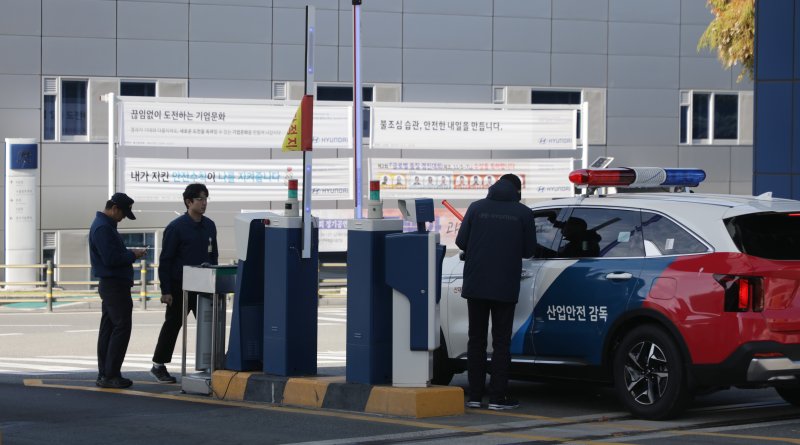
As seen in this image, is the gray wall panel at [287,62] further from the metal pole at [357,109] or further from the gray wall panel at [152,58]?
the metal pole at [357,109]

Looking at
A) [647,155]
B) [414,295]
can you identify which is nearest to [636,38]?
[647,155]

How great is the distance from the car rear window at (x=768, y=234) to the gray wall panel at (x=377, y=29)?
23857mm

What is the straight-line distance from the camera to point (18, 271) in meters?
28.8

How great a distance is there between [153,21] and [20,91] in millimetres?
3448

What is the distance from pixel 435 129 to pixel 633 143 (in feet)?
30.4

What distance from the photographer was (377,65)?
33.3 m

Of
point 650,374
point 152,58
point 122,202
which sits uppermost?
point 152,58

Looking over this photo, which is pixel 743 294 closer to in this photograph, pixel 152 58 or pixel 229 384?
Answer: pixel 229 384

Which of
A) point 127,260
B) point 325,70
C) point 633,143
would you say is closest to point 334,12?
point 325,70

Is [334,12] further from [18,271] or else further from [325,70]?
[18,271]

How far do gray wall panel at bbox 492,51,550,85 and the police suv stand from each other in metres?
23.4

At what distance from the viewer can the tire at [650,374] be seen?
9617 millimetres

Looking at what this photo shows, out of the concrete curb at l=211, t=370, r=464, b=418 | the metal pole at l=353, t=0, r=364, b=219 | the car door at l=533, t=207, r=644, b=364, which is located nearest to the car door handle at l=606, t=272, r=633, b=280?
the car door at l=533, t=207, r=644, b=364

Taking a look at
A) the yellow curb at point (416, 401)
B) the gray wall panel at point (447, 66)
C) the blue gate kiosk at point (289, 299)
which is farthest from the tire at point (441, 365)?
the gray wall panel at point (447, 66)
